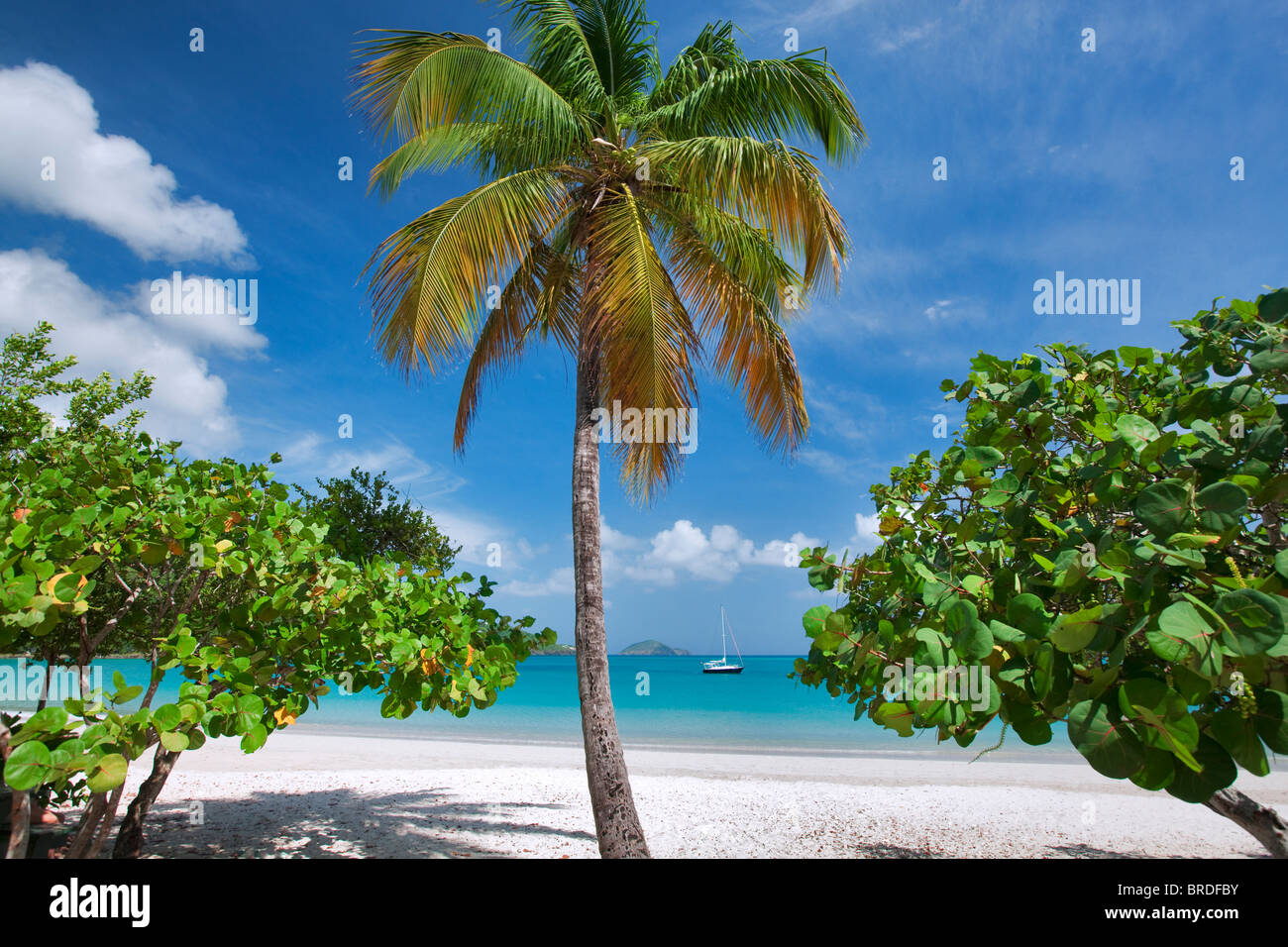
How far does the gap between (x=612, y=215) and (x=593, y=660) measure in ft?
13.1

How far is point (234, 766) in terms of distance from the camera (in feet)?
43.4

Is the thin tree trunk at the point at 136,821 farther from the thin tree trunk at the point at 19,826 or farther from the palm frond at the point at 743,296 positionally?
the palm frond at the point at 743,296

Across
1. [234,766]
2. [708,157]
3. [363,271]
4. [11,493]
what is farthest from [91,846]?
[234,766]

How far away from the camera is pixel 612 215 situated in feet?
19.7

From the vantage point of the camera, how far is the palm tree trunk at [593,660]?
16.6ft

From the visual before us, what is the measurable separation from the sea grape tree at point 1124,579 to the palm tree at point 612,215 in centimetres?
343

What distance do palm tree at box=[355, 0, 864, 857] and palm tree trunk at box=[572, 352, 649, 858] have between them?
16 millimetres

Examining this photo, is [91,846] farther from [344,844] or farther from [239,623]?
[344,844]

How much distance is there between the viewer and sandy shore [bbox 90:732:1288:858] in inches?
262

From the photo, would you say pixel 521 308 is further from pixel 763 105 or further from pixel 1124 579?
pixel 1124 579

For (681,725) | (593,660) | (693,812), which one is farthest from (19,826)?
(681,725)

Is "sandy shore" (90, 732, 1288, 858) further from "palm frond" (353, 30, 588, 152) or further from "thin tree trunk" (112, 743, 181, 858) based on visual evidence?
"palm frond" (353, 30, 588, 152)

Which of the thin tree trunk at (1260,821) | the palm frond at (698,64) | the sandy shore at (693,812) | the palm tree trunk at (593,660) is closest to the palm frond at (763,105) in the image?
the palm frond at (698,64)

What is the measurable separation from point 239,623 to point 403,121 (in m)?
4.92
